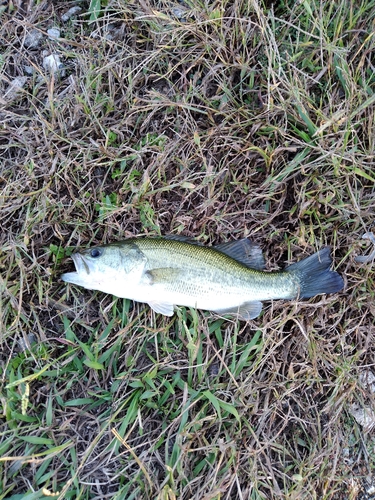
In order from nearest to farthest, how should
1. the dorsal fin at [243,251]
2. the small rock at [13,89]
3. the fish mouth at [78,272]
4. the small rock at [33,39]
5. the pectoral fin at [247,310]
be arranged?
the fish mouth at [78,272], the pectoral fin at [247,310], the dorsal fin at [243,251], the small rock at [13,89], the small rock at [33,39]

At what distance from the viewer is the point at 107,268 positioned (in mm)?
3033

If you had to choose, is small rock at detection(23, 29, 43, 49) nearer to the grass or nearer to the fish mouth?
the grass

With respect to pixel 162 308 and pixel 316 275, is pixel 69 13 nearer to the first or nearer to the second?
pixel 162 308

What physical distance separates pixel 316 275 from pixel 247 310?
0.62 m

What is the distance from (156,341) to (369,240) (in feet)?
6.36

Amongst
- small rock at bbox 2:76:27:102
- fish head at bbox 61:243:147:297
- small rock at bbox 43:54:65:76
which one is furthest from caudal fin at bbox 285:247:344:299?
small rock at bbox 2:76:27:102

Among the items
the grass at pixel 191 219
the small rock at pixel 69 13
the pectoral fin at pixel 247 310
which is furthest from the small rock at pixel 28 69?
the pectoral fin at pixel 247 310

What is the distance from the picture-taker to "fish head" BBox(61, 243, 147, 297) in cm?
303

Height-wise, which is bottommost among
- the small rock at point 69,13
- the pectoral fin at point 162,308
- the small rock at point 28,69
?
the pectoral fin at point 162,308

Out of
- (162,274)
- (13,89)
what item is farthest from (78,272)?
(13,89)

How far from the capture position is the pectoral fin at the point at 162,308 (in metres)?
3.12

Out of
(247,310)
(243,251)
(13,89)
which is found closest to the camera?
(247,310)

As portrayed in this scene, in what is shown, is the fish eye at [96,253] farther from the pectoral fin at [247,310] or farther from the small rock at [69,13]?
the small rock at [69,13]

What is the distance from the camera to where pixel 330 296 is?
333 cm
